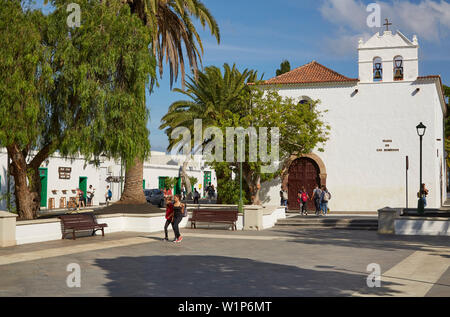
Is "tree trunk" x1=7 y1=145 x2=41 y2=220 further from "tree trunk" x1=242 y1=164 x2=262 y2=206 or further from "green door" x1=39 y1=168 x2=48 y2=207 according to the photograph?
"green door" x1=39 y1=168 x2=48 y2=207

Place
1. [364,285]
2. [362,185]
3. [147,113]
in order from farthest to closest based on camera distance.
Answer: [362,185] < [147,113] < [364,285]

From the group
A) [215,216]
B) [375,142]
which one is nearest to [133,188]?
[215,216]

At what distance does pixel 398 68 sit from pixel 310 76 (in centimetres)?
552

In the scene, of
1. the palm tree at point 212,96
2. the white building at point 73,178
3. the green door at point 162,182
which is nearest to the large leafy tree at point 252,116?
the palm tree at point 212,96

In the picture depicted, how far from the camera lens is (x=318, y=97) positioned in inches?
1258

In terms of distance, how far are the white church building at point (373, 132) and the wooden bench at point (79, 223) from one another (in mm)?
16992

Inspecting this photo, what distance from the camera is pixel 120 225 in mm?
19250

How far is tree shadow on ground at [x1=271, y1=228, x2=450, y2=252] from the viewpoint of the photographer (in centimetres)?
1498

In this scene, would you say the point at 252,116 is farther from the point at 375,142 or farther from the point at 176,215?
the point at 176,215

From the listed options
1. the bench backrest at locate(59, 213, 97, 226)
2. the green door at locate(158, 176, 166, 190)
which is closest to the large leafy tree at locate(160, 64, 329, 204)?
the bench backrest at locate(59, 213, 97, 226)

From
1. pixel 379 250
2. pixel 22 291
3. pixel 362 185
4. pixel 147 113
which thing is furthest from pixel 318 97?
pixel 22 291

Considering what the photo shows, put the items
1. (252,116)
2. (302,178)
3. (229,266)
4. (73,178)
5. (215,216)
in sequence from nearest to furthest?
(229,266)
(215,216)
(252,116)
(302,178)
(73,178)
